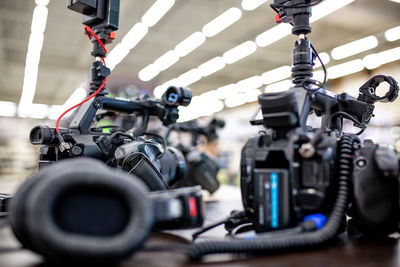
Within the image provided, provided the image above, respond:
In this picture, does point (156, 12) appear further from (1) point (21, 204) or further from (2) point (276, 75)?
(1) point (21, 204)

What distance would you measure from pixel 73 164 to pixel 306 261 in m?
0.40

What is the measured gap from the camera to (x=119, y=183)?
483 millimetres

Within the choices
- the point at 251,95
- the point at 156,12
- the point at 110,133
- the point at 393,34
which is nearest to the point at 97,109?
the point at 110,133

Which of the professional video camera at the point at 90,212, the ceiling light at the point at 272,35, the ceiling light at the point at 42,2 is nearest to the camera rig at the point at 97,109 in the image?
the professional video camera at the point at 90,212

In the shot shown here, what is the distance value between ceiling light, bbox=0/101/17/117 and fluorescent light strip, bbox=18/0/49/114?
22 cm

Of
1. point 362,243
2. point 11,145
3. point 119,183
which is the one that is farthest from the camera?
point 11,145

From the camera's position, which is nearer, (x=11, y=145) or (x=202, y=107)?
(x=11, y=145)

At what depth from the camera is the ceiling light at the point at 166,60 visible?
6660 mm

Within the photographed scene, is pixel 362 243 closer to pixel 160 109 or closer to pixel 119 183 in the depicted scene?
pixel 119 183

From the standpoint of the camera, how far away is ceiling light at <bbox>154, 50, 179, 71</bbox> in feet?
21.9

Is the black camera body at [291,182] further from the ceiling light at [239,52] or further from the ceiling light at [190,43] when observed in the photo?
the ceiling light at [239,52]

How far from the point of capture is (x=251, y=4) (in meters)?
4.26

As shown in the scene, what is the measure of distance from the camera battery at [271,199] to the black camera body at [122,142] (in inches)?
11.8

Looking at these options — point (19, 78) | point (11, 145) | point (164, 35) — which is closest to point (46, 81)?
point (19, 78)
